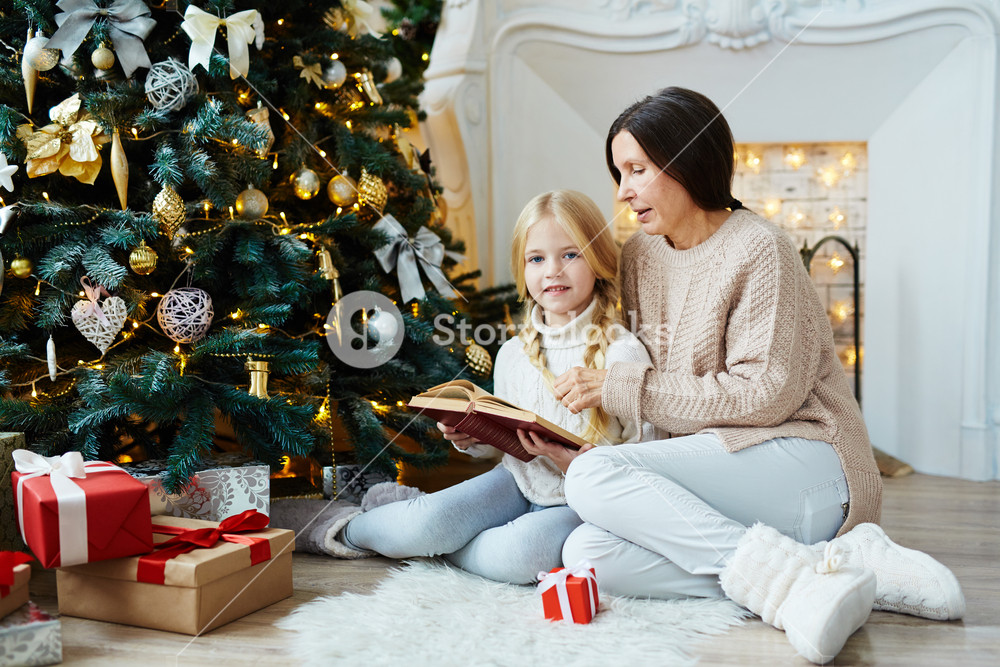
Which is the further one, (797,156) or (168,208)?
(797,156)

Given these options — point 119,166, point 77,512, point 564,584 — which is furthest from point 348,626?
point 119,166

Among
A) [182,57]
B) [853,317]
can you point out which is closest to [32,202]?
[182,57]

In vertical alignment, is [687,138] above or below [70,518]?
above

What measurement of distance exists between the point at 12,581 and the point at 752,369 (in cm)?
123

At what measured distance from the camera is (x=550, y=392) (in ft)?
5.03

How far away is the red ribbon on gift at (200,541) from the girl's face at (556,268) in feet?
2.21

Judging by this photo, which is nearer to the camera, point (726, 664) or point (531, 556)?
point (726, 664)

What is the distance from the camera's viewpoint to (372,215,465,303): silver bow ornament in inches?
75.0

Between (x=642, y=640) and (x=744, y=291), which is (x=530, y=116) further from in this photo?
(x=642, y=640)

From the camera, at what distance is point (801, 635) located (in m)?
1.13

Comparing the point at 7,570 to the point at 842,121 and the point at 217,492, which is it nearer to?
the point at 217,492

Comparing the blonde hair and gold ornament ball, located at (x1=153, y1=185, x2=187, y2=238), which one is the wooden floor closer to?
the blonde hair

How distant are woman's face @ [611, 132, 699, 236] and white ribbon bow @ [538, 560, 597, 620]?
65cm

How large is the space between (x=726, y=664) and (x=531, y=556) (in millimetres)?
411
